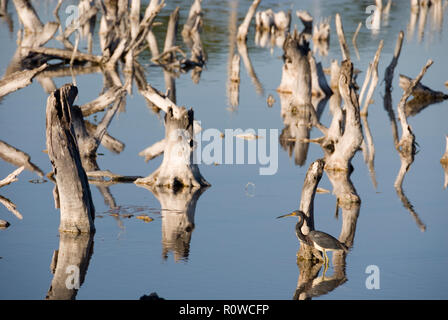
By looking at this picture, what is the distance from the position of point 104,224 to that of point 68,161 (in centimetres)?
254

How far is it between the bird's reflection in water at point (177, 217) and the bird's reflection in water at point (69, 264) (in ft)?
5.00

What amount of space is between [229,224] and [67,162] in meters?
4.29

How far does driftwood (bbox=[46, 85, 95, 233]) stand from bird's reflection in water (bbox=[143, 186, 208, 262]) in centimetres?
175

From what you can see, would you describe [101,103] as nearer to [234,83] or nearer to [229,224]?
[229,224]

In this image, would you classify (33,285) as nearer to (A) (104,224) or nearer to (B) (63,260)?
(B) (63,260)

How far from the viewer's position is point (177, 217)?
1933cm

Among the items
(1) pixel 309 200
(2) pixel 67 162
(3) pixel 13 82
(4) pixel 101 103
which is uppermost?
(2) pixel 67 162

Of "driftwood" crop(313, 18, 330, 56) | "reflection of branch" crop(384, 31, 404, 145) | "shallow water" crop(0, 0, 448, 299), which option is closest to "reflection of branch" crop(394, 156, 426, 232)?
"shallow water" crop(0, 0, 448, 299)

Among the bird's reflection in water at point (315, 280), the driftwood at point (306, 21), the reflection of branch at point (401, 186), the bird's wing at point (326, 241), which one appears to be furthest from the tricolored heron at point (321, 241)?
the driftwood at point (306, 21)

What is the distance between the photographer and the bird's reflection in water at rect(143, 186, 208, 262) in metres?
17.4

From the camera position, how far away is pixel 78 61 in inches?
1618

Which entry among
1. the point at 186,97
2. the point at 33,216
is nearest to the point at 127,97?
the point at 186,97

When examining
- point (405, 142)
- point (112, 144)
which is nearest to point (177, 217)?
point (112, 144)

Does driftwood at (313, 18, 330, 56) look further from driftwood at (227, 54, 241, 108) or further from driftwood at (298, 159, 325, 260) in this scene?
driftwood at (298, 159, 325, 260)
